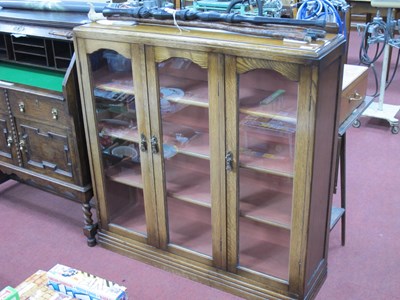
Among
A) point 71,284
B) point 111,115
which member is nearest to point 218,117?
point 111,115

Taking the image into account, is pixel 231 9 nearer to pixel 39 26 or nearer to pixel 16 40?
pixel 39 26

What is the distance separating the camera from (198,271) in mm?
2314

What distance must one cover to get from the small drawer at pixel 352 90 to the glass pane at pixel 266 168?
40 cm

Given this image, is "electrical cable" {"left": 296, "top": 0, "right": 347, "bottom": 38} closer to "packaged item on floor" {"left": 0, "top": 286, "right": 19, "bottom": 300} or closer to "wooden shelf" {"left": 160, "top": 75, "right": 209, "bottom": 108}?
"wooden shelf" {"left": 160, "top": 75, "right": 209, "bottom": 108}

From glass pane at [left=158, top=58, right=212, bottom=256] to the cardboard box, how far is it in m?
0.69

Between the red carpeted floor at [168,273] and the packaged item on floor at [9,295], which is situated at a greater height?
the packaged item on floor at [9,295]

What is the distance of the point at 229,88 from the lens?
1.86 m

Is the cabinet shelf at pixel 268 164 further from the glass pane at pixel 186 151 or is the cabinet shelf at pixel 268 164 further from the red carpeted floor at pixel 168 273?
Result: the red carpeted floor at pixel 168 273

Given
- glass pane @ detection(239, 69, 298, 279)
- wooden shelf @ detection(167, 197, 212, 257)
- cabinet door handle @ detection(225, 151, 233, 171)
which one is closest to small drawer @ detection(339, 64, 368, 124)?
glass pane @ detection(239, 69, 298, 279)

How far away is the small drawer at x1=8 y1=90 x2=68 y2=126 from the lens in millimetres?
2354

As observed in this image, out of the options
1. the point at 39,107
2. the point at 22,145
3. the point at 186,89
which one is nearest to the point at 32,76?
the point at 39,107

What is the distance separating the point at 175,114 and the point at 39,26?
887mm

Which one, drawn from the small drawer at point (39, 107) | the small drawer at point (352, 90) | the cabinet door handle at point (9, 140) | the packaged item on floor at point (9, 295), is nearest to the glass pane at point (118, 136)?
the small drawer at point (39, 107)

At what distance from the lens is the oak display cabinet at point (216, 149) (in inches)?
71.1
